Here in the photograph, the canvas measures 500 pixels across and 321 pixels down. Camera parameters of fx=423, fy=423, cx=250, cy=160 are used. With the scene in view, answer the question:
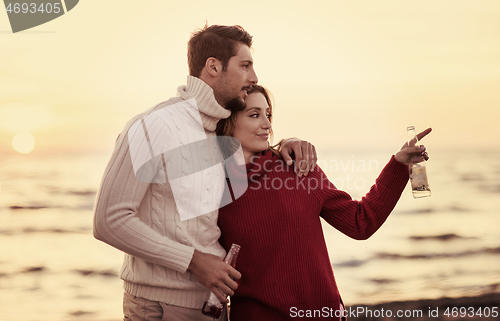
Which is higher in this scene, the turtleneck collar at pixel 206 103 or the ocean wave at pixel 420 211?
the turtleneck collar at pixel 206 103

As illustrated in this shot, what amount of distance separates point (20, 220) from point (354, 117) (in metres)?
6.39

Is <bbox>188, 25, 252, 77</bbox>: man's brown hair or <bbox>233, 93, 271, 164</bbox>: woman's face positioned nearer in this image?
<bbox>188, 25, 252, 77</bbox>: man's brown hair

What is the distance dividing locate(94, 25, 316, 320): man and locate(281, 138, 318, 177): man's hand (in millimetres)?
341

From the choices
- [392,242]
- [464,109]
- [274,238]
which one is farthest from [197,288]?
[464,109]

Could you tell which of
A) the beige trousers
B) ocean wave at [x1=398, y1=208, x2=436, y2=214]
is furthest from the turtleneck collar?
ocean wave at [x1=398, y1=208, x2=436, y2=214]

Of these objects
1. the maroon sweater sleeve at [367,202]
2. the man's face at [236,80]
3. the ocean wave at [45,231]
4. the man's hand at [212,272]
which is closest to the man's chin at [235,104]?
the man's face at [236,80]

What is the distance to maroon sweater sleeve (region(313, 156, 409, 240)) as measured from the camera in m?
2.01

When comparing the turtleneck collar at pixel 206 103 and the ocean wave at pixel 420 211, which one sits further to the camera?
the ocean wave at pixel 420 211

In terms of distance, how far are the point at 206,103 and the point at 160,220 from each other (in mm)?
556

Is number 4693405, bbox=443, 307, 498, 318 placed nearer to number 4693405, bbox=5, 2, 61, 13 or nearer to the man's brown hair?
the man's brown hair

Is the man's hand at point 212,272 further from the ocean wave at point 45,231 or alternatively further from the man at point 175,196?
the ocean wave at point 45,231

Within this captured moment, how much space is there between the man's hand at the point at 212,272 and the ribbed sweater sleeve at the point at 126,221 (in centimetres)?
4

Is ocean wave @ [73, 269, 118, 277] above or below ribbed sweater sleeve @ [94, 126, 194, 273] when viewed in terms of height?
below

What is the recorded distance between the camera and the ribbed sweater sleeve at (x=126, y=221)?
1499mm
